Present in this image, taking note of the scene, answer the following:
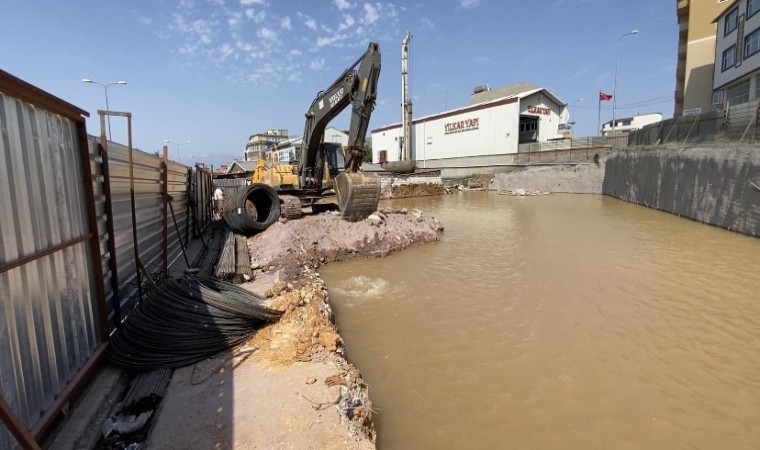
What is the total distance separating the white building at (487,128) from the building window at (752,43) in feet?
41.8

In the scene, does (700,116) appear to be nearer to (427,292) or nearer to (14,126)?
(427,292)

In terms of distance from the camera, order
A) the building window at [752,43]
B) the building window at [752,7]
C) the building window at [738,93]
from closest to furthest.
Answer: the building window at [752,7]
the building window at [752,43]
the building window at [738,93]

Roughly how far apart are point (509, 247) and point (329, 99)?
7.27 metres

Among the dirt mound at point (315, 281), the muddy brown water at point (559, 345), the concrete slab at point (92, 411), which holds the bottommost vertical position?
the muddy brown water at point (559, 345)

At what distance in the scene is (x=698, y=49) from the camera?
35281 millimetres

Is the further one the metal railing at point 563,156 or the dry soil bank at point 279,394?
the metal railing at point 563,156

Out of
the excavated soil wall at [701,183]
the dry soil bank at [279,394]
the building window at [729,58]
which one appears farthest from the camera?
the building window at [729,58]

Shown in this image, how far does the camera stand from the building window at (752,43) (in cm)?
2497

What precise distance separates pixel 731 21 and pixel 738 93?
17.1 feet

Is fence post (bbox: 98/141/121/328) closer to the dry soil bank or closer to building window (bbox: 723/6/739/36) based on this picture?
the dry soil bank

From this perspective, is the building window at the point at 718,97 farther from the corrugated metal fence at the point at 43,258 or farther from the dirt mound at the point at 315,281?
the corrugated metal fence at the point at 43,258

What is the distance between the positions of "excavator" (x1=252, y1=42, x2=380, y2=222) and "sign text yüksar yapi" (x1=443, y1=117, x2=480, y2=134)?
2514cm

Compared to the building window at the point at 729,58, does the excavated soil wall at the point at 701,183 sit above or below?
below

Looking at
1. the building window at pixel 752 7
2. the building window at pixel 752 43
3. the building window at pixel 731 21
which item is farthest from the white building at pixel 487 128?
the building window at pixel 752 7
